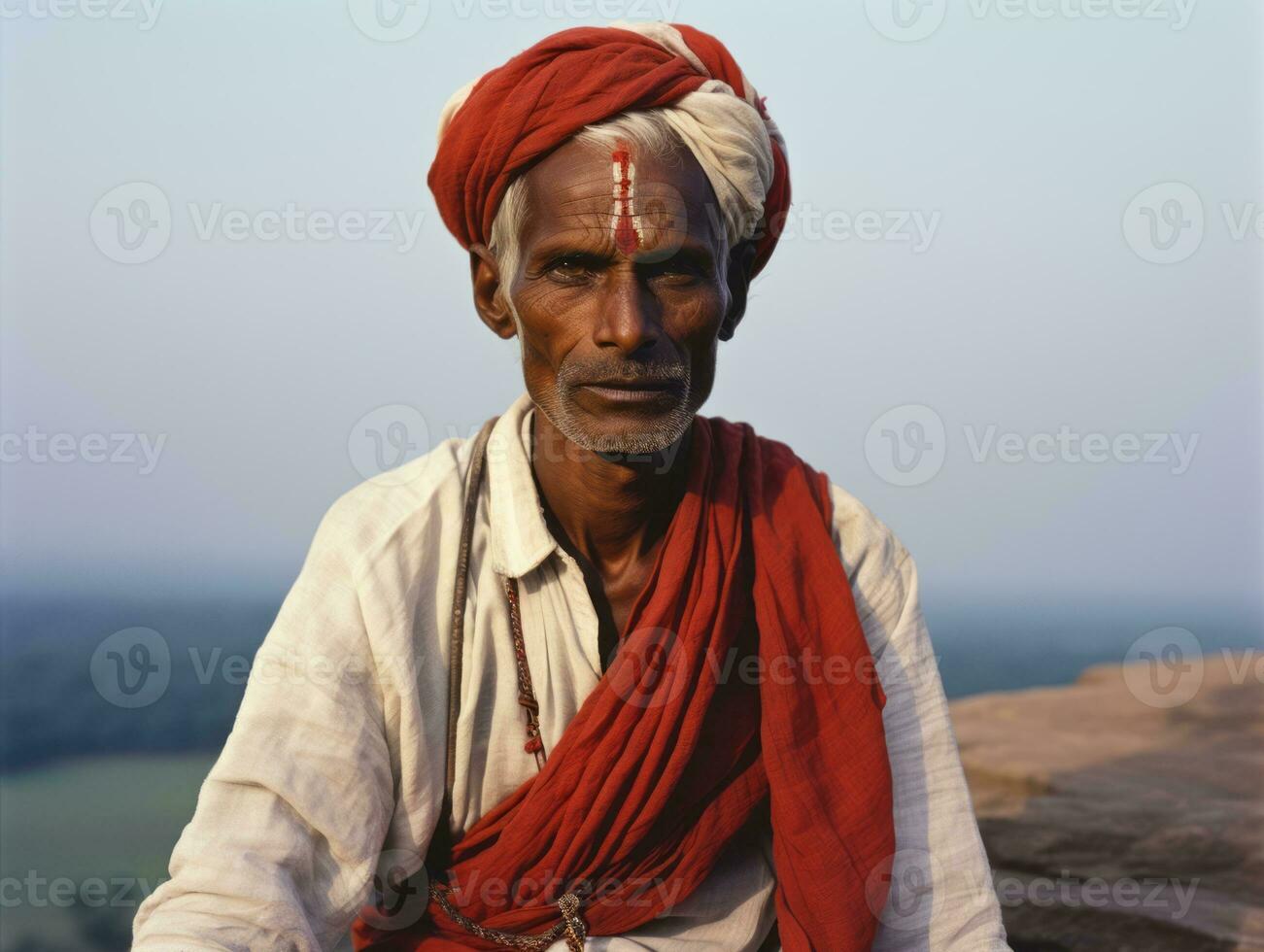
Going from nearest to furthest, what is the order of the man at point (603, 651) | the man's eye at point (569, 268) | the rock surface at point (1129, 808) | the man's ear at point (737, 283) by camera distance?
the man at point (603, 651), the man's eye at point (569, 268), the man's ear at point (737, 283), the rock surface at point (1129, 808)

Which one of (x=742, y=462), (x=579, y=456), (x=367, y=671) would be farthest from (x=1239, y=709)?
(x=367, y=671)

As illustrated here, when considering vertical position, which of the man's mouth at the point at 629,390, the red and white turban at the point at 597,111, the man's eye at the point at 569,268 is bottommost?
the man's mouth at the point at 629,390

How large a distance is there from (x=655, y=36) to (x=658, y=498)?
941mm

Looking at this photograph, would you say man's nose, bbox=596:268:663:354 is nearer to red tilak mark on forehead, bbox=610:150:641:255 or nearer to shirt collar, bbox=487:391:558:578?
red tilak mark on forehead, bbox=610:150:641:255

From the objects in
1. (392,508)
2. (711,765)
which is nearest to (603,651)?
(711,765)

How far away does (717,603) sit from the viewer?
2428mm

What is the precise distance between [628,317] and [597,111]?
16.4 inches

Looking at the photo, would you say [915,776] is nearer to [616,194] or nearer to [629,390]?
[629,390]

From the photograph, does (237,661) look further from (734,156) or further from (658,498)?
(734,156)

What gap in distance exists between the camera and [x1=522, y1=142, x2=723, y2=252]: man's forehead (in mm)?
2299

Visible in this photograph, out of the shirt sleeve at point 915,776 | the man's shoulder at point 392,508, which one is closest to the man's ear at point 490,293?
the man's shoulder at point 392,508

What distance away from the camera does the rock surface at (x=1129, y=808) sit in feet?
12.5

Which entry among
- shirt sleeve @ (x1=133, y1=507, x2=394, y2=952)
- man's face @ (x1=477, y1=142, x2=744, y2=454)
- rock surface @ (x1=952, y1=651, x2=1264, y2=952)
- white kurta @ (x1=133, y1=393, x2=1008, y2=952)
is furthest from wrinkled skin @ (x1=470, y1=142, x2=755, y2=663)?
rock surface @ (x1=952, y1=651, x2=1264, y2=952)

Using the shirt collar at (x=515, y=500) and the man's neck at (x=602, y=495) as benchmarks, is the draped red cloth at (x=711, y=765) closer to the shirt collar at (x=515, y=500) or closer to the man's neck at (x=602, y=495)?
the man's neck at (x=602, y=495)
